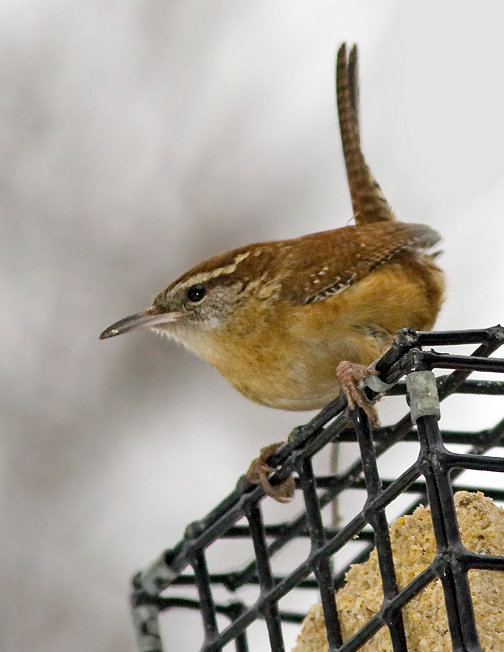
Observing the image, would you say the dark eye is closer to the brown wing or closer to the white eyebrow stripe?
the white eyebrow stripe

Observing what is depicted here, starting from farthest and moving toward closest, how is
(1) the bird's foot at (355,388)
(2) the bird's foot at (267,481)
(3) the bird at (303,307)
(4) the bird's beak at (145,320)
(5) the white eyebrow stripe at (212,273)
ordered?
(5) the white eyebrow stripe at (212,273), (4) the bird's beak at (145,320), (3) the bird at (303,307), (2) the bird's foot at (267,481), (1) the bird's foot at (355,388)

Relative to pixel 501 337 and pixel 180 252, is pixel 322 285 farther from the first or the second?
pixel 180 252

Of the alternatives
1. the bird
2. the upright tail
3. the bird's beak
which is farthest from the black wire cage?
the upright tail

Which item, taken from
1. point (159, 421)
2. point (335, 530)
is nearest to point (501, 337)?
point (335, 530)

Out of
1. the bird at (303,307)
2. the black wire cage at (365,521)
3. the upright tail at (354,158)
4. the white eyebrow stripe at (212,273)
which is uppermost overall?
the upright tail at (354,158)

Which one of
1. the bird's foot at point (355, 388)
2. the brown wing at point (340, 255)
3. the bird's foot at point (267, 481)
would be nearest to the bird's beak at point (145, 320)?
the brown wing at point (340, 255)

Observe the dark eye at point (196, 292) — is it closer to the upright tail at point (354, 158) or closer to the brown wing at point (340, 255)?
the brown wing at point (340, 255)

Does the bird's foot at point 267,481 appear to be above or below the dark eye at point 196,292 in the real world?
below

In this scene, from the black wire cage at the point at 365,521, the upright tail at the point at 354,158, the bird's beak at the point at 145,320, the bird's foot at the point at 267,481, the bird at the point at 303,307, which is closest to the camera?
the black wire cage at the point at 365,521

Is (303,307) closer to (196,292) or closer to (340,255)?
(340,255)
